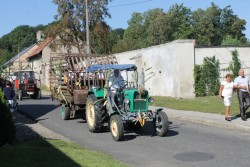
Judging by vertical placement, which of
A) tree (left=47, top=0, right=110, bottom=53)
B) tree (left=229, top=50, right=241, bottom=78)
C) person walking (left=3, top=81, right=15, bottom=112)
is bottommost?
person walking (left=3, top=81, right=15, bottom=112)

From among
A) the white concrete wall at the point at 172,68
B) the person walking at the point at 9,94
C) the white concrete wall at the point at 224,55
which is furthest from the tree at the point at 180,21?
the person walking at the point at 9,94

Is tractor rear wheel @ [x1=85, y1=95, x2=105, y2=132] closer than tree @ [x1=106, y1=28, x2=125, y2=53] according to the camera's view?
Yes

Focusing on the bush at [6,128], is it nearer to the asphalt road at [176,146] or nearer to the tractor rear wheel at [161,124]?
the asphalt road at [176,146]

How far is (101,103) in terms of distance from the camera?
45.0ft

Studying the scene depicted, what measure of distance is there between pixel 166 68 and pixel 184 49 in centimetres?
226

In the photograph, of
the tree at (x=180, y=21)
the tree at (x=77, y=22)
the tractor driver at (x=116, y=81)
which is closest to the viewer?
the tractor driver at (x=116, y=81)

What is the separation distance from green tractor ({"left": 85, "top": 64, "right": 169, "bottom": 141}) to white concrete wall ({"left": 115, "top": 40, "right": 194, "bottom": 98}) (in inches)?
410

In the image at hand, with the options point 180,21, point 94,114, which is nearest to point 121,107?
point 94,114

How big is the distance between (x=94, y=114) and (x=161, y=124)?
91.6 inches

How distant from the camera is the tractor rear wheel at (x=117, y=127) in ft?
38.9

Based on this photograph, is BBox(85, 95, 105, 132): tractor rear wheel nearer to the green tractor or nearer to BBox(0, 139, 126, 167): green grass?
the green tractor

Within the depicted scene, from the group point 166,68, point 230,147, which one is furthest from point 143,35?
point 230,147

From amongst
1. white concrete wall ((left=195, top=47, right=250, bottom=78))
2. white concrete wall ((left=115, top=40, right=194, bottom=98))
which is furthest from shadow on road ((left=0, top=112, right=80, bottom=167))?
white concrete wall ((left=195, top=47, right=250, bottom=78))

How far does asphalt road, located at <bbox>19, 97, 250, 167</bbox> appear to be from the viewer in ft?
30.2
